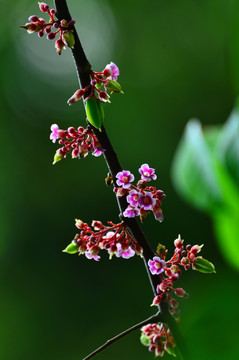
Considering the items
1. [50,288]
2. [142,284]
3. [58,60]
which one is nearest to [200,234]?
[142,284]

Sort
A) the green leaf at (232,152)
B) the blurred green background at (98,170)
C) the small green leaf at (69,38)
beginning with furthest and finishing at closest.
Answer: the blurred green background at (98,170)
the green leaf at (232,152)
the small green leaf at (69,38)

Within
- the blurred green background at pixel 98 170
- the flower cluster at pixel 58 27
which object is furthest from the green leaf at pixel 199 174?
the blurred green background at pixel 98 170

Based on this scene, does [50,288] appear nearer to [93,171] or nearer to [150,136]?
[93,171]

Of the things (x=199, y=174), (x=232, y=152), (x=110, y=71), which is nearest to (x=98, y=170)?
(x=199, y=174)

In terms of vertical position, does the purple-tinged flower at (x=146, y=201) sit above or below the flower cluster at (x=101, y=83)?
below

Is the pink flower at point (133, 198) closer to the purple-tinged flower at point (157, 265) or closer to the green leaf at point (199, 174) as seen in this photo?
the purple-tinged flower at point (157, 265)

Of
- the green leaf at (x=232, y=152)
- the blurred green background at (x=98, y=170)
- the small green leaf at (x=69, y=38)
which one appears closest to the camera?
the small green leaf at (x=69, y=38)

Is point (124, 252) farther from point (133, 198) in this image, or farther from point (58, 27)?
point (58, 27)

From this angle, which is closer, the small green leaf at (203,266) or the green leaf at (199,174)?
the small green leaf at (203,266)
